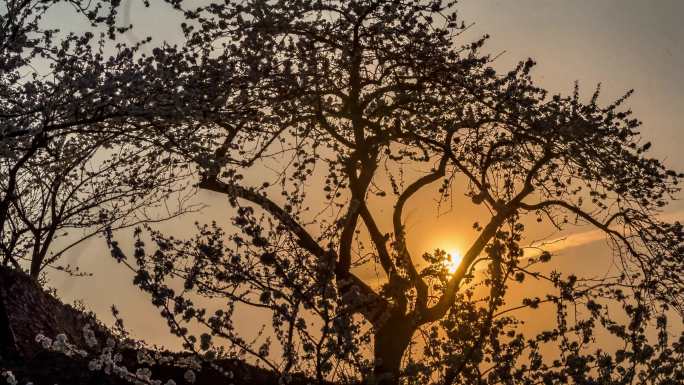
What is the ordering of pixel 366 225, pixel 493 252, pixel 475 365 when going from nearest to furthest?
1. pixel 493 252
2. pixel 475 365
3. pixel 366 225

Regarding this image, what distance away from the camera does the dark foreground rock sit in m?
12.1

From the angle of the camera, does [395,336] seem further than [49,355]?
No

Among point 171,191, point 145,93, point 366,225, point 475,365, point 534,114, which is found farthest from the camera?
point 171,191

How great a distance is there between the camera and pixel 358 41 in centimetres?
1265

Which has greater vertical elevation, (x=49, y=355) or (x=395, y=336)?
(x=395, y=336)

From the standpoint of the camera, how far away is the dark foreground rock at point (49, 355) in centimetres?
1206

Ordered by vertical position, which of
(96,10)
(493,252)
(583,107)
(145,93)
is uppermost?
(583,107)

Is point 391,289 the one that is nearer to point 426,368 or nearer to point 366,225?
point 366,225

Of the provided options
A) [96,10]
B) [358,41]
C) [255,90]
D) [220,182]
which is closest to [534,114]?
[358,41]

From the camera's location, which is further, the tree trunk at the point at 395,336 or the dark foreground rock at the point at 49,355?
the tree trunk at the point at 395,336

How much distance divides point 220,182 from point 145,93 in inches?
141

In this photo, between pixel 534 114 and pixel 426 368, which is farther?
pixel 534 114

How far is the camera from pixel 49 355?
13086 millimetres

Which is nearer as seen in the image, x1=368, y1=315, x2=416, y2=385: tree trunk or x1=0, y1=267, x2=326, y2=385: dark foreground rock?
x1=0, y1=267, x2=326, y2=385: dark foreground rock
